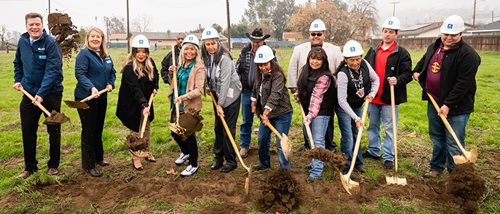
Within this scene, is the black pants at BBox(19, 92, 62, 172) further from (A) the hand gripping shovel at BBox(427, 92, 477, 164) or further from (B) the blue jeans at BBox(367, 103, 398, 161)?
(A) the hand gripping shovel at BBox(427, 92, 477, 164)

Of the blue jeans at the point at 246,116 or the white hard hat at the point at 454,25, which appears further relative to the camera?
the blue jeans at the point at 246,116

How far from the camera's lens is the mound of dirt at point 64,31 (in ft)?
19.9

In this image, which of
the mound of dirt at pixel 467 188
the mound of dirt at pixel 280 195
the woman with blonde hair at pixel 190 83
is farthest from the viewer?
the woman with blonde hair at pixel 190 83

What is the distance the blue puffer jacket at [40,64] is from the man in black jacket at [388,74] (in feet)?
14.1

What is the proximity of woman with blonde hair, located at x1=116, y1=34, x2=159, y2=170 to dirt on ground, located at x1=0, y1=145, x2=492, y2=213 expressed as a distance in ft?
1.71

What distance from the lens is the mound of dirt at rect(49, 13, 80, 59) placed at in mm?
6066

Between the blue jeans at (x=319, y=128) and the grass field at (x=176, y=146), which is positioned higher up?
the blue jeans at (x=319, y=128)

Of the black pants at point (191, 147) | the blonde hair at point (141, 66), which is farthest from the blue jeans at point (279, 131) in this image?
the blonde hair at point (141, 66)

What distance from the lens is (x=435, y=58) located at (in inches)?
197

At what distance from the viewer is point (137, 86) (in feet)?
17.2

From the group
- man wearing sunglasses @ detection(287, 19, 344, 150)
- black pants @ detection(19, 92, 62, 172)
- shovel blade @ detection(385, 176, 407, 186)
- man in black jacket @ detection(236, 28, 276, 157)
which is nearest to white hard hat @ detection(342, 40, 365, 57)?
man wearing sunglasses @ detection(287, 19, 344, 150)

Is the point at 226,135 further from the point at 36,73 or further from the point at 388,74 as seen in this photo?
the point at 36,73

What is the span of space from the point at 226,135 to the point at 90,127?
1.86 m

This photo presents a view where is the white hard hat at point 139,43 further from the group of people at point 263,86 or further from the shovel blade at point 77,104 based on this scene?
the shovel blade at point 77,104
